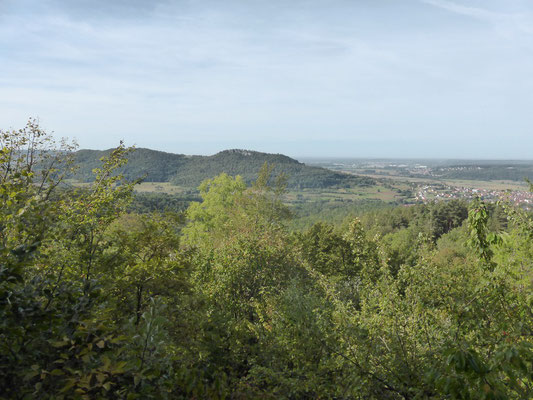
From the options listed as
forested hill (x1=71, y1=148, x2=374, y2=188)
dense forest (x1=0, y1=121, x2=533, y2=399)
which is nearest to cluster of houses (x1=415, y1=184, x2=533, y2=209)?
dense forest (x1=0, y1=121, x2=533, y2=399)

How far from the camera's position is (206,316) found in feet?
26.7

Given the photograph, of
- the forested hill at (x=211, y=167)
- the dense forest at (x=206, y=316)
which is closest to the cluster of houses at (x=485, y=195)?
the dense forest at (x=206, y=316)

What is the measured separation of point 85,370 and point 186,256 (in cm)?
741

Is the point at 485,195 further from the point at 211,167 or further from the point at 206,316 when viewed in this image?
the point at 211,167

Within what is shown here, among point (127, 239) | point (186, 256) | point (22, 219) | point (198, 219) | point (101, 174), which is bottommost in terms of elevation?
point (198, 219)

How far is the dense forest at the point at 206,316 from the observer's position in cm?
262

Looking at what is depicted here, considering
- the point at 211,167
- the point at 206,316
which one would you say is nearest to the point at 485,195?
the point at 206,316

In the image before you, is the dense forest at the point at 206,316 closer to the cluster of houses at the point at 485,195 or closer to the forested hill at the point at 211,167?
the cluster of houses at the point at 485,195

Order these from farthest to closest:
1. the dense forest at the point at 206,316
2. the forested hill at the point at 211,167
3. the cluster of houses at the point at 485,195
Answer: the forested hill at the point at 211,167 < the cluster of houses at the point at 485,195 < the dense forest at the point at 206,316

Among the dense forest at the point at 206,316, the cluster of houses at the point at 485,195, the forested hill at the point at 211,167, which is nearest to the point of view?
the dense forest at the point at 206,316

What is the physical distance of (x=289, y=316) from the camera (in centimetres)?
880

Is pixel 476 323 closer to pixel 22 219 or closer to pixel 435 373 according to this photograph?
pixel 435 373

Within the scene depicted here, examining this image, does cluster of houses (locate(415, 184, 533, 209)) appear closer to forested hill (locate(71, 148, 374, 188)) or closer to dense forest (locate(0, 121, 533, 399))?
dense forest (locate(0, 121, 533, 399))

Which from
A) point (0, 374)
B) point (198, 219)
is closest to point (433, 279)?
point (0, 374)
